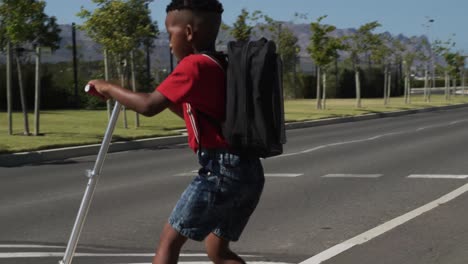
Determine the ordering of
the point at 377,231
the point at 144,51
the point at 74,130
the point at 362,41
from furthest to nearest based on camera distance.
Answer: the point at 362,41 < the point at 144,51 < the point at 74,130 < the point at 377,231

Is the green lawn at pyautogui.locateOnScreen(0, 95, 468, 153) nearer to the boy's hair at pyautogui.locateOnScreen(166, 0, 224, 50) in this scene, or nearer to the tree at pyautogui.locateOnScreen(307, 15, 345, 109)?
the tree at pyautogui.locateOnScreen(307, 15, 345, 109)

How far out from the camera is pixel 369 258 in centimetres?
648

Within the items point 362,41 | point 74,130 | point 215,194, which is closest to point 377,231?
point 215,194

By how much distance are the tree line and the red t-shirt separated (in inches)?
19.0

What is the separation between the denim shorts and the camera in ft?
11.8

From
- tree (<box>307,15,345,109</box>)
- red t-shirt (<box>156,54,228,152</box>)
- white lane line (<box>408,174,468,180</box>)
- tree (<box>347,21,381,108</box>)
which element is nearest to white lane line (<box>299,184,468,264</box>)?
white lane line (<box>408,174,468,180</box>)

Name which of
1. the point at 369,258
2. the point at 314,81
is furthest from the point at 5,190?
the point at 314,81

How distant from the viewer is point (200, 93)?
353 centimetres

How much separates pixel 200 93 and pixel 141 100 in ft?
0.83

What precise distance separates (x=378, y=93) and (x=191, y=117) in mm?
57548

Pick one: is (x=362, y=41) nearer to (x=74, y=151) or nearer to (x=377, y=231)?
(x=74, y=151)

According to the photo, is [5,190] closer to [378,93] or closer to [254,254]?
[254,254]

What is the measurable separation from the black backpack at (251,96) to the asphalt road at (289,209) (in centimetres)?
296

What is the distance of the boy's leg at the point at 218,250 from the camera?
3.72 metres
